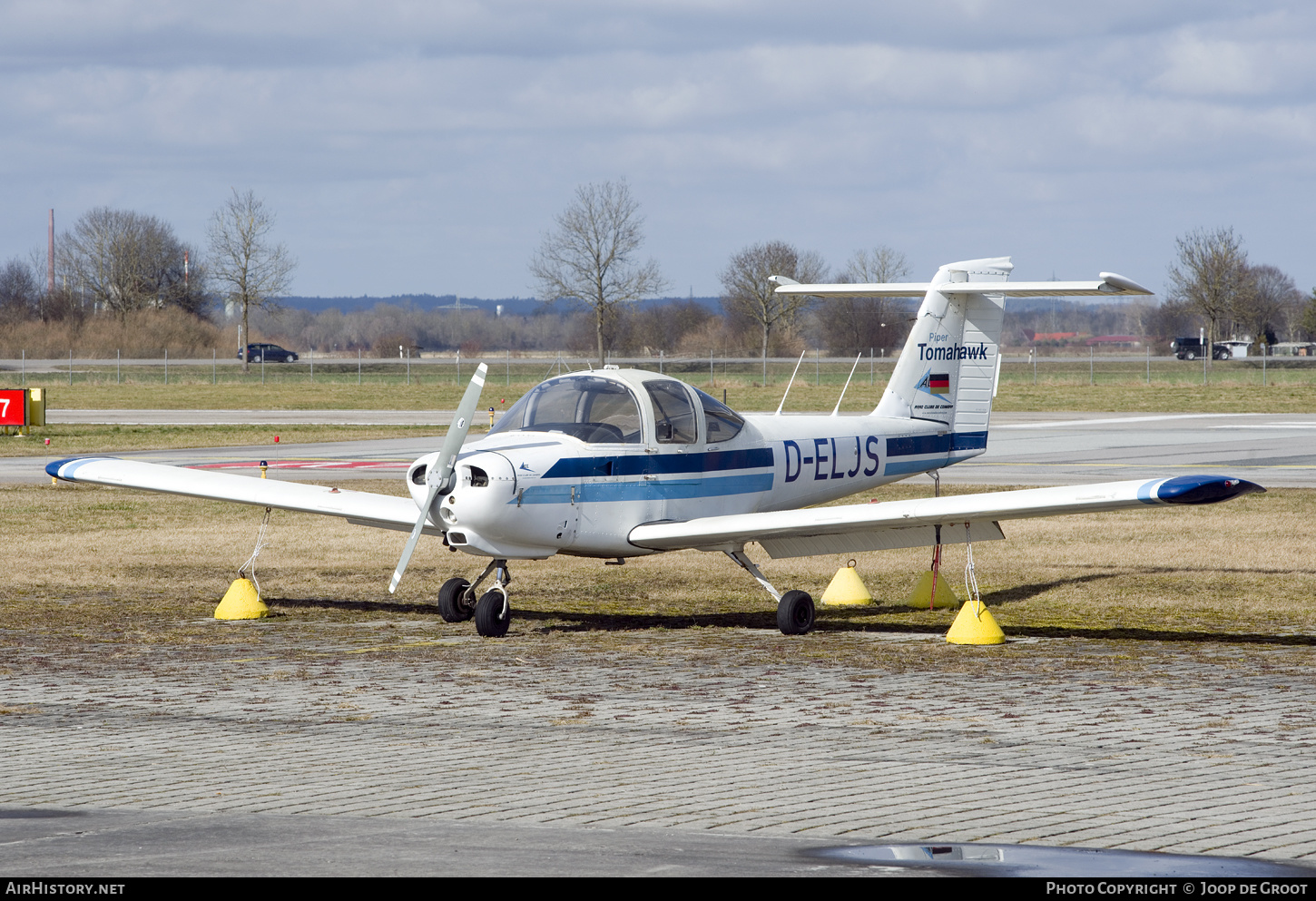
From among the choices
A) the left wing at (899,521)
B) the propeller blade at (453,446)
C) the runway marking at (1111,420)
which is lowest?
the runway marking at (1111,420)

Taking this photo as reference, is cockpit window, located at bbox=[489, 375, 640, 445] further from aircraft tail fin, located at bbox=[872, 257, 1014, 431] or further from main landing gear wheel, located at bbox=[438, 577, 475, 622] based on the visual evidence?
aircraft tail fin, located at bbox=[872, 257, 1014, 431]

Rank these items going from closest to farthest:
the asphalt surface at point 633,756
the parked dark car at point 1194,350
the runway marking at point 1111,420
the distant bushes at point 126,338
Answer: the asphalt surface at point 633,756 → the runway marking at point 1111,420 → the distant bushes at point 126,338 → the parked dark car at point 1194,350

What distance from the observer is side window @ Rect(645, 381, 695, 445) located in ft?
39.3

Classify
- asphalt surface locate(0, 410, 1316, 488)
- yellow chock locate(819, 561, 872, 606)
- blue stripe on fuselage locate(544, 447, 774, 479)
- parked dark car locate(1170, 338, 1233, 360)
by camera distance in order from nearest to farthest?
blue stripe on fuselage locate(544, 447, 774, 479) → yellow chock locate(819, 561, 872, 606) → asphalt surface locate(0, 410, 1316, 488) → parked dark car locate(1170, 338, 1233, 360)

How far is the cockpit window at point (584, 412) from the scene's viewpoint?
1172 cm

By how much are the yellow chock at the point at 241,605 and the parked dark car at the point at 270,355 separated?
91422 millimetres

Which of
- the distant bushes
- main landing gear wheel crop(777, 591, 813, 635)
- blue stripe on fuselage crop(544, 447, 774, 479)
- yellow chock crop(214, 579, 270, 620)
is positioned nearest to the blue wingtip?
main landing gear wheel crop(777, 591, 813, 635)

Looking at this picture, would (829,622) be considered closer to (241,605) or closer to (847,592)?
(847,592)

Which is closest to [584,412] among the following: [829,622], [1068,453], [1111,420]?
[829,622]

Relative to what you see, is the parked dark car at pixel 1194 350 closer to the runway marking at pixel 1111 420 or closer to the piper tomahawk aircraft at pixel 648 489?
the runway marking at pixel 1111 420

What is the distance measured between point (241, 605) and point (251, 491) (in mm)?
1215

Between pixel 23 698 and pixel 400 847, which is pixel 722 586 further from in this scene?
pixel 400 847

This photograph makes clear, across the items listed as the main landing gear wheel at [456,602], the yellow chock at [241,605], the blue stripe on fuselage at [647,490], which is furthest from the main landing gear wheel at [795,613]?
the yellow chock at [241,605]

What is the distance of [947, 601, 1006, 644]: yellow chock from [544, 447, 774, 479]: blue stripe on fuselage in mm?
2454
